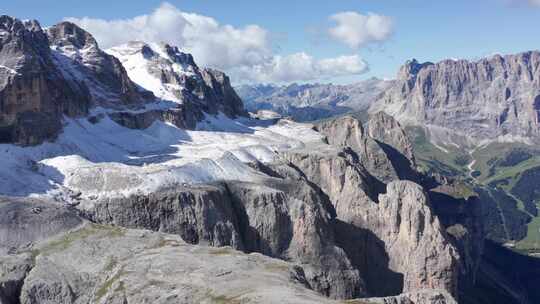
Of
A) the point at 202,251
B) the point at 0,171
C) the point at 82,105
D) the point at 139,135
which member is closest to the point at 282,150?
the point at 139,135

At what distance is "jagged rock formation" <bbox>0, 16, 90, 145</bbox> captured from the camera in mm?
134375

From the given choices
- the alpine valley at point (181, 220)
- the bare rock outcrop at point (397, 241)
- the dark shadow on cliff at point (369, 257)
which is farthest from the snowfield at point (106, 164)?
the bare rock outcrop at point (397, 241)

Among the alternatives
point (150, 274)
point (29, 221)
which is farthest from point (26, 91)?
point (150, 274)

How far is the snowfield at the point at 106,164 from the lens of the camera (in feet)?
373

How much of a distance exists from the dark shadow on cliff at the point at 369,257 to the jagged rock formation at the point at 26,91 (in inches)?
2638

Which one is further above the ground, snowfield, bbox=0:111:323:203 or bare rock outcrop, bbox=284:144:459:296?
snowfield, bbox=0:111:323:203

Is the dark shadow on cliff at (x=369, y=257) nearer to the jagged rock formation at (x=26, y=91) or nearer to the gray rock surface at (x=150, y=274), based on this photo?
the gray rock surface at (x=150, y=274)

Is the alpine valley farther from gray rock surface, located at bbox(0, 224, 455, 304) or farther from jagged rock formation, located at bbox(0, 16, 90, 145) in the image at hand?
jagged rock formation, located at bbox(0, 16, 90, 145)

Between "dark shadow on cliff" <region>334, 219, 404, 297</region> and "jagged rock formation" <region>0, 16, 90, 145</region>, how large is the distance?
67018mm

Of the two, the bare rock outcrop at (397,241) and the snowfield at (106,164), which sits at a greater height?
the snowfield at (106,164)

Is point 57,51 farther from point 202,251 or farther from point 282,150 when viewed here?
point 202,251

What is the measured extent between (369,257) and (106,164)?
5532 cm

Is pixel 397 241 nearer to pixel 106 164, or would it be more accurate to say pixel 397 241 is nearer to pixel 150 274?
pixel 106 164

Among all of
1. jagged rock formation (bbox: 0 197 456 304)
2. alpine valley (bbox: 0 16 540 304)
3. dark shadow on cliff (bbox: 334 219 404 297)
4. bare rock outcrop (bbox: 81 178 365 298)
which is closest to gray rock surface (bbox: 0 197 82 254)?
alpine valley (bbox: 0 16 540 304)
